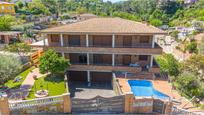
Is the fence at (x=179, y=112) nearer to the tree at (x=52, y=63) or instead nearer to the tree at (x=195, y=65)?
the tree at (x=52, y=63)

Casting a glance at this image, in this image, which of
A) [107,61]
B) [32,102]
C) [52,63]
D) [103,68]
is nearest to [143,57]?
[107,61]

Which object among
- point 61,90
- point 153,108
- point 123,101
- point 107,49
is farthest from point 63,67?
point 153,108

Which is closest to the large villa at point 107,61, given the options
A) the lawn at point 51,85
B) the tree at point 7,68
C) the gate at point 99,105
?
the lawn at point 51,85

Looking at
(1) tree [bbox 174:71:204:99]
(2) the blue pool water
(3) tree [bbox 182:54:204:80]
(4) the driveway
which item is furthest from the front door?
(3) tree [bbox 182:54:204:80]

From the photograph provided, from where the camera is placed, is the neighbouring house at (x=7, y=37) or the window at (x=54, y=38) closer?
the window at (x=54, y=38)

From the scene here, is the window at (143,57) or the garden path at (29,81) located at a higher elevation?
the window at (143,57)

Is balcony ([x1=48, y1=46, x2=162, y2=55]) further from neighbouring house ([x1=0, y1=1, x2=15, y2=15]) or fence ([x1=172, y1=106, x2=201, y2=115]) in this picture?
neighbouring house ([x1=0, y1=1, x2=15, y2=15])
